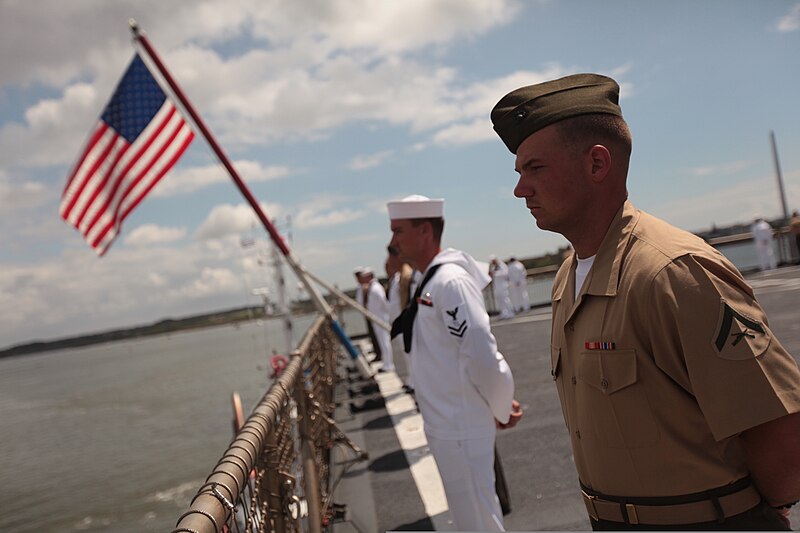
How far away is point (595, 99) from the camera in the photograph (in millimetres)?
1614

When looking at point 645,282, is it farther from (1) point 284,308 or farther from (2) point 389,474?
(1) point 284,308

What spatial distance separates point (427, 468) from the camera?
5340mm

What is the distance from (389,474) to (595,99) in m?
4.47

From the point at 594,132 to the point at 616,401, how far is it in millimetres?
684

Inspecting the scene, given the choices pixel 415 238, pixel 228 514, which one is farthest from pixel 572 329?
pixel 415 238

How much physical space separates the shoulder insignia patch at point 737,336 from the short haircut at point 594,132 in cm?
51

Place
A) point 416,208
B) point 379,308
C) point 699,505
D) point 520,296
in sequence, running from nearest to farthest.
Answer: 1. point 699,505
2. point 416,208
3. point 379,308
4. point 520,296

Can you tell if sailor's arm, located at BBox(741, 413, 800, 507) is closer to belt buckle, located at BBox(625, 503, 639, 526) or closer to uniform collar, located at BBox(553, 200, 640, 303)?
belt buckle, located at BBox(625, 503, 639, 526)

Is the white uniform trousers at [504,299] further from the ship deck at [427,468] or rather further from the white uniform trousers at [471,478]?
the white uniform trousers at [471,478]

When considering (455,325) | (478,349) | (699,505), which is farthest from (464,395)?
(699,505)

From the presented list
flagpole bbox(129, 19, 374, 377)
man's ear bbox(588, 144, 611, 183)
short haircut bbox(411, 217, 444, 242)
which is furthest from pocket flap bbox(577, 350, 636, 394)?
flagpole bbox(129, 19, 374, 377)

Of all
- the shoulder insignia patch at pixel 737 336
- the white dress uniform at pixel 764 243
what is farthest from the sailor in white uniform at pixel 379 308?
the white dress uniform at pixel 764 243

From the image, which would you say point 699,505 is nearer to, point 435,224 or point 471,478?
point 471,478

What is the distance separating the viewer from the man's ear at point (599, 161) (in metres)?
1.57
